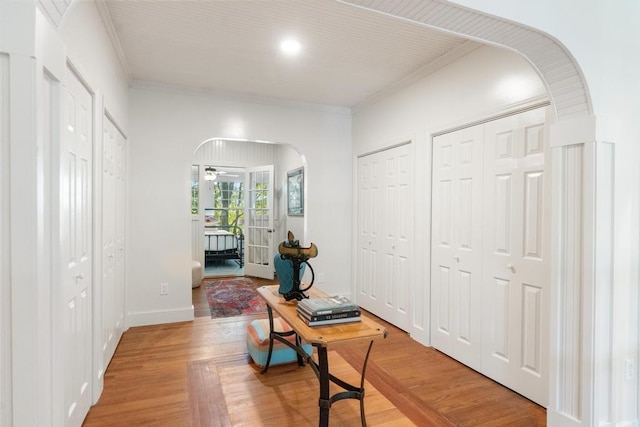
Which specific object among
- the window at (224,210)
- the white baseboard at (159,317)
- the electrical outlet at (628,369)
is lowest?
the white baseboard at (159,317)

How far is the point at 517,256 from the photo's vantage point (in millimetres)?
2436

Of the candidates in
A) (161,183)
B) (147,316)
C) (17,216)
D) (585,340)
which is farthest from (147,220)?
(585,340)

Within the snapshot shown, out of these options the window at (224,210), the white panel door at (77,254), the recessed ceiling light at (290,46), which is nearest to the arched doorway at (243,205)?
the window at (224,210)

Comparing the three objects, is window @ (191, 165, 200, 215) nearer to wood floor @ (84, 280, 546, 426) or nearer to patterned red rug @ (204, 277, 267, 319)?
patterned red rug @ (204, 277, 267, 319)

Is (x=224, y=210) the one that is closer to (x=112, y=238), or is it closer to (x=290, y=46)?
(x=112, y=238)

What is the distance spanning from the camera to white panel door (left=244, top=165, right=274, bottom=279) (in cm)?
626

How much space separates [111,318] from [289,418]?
1.79 meters

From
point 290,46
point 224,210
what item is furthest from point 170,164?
point 224,210

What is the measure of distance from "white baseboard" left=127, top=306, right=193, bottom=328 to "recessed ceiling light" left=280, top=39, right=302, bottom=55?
2.98 m

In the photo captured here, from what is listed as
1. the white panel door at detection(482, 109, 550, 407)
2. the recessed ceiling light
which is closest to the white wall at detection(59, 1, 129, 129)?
the recessed ceiling light

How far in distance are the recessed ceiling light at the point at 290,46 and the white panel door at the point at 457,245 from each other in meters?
1.51

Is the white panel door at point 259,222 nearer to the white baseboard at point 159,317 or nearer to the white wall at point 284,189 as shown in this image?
the white wall at point 284,189

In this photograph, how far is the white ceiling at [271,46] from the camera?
2373 millimetres

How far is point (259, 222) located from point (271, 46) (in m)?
3.95
